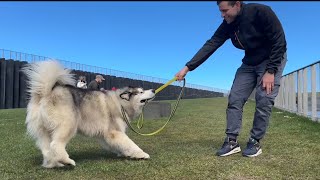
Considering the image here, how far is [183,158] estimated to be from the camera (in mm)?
5801

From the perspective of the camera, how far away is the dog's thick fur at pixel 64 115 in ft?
18.2

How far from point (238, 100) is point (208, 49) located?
962 mm

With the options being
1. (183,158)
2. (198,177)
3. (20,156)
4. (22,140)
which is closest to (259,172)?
(198,177)

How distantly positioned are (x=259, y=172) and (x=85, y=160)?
2630mm

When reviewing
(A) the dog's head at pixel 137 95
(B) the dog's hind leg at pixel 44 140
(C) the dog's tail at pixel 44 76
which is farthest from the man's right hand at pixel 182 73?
(B) the dog's hind leg at pixel 44 140

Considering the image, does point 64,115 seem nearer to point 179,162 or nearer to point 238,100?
point 179,162

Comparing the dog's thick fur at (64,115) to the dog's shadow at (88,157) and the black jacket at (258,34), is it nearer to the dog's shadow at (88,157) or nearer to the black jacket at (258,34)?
the dog's shadow at (88,157)

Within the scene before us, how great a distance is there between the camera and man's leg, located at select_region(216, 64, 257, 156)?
20.5 ft

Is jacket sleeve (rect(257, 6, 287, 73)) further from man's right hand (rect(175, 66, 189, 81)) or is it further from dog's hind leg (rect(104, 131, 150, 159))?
dog's hind leg (rect(104, 131, 150, 159))

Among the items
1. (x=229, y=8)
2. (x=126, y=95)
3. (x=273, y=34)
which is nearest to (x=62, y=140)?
(x=126, y=95)

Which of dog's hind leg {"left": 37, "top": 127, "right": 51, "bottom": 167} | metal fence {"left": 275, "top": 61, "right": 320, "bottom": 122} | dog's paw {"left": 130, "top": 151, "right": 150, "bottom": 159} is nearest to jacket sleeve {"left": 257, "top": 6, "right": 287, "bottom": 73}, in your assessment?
dog's paw {"left": 130, "top": 151, "right": 150, "bottom": 159}

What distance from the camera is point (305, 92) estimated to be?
14.5m

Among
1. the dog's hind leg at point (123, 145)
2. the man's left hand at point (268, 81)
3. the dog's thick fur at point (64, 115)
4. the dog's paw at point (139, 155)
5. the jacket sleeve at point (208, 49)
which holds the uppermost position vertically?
the jacket sleeve at point (208, 49)

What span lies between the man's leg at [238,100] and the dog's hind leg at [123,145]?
131cm
